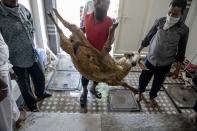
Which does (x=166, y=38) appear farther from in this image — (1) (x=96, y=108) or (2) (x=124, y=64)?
(1) (x=96, y=108)

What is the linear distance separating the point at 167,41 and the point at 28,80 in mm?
1625

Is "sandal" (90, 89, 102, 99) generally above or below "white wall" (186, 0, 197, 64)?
below

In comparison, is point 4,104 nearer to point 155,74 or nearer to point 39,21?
point 155,74

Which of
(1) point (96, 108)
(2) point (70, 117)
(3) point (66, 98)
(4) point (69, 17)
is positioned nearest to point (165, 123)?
(2) point (70, 117)

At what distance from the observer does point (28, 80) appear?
1.98m

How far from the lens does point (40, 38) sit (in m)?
3.09

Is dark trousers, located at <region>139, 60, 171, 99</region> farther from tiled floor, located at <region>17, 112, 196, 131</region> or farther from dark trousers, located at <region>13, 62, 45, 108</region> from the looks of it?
dark trousers, located at <region>13, 62, 45, 108</region>

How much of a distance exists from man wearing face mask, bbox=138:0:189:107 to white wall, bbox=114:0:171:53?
60.4 inches

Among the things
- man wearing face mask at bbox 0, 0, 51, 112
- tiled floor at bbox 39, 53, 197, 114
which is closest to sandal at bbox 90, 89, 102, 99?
tiled floor at bbox 39, 53, 197, 114

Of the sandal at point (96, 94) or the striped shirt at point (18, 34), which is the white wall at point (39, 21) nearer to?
the striped shirt at point (18, 34)

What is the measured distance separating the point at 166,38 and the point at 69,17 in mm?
2831

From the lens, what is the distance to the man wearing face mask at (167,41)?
5.46 ft

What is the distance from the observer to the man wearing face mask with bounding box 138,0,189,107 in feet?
5.46

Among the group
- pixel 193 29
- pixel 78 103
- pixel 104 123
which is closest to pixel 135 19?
pixel 193 29
